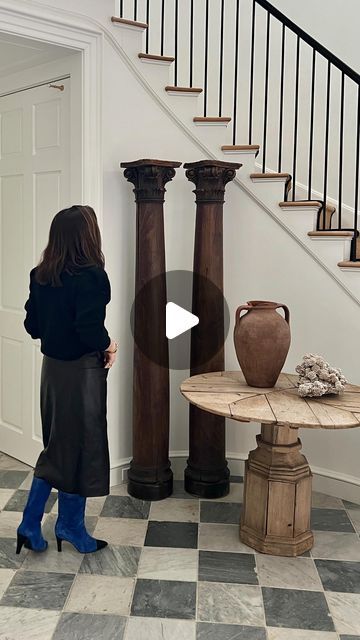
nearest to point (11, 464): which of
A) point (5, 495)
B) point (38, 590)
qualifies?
point (5, 495)

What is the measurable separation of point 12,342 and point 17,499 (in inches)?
38.6

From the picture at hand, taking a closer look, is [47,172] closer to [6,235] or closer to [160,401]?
[6,235]

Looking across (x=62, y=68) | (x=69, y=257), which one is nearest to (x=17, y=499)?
(x=69, y=257)

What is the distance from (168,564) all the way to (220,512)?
1.99 ft

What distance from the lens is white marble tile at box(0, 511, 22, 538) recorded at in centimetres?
281

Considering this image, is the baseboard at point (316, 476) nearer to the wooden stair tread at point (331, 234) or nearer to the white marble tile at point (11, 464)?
the white marble tile at point (11, 464)

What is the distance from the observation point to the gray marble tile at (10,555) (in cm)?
252

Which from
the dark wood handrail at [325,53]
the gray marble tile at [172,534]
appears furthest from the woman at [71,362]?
the dark wood handrail at [325,53]

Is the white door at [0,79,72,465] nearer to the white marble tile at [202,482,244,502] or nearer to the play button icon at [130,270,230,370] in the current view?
the play button icon at [130,270,230,370]

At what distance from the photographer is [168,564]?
256 cm

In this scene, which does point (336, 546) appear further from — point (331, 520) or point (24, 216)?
point (24, 216)

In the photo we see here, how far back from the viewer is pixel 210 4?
453 centimetres

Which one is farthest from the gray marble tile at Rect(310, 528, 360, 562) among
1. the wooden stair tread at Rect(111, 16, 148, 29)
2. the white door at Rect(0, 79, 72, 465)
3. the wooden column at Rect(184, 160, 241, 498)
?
the wooden stair tread at Rect(111, 16, 148, 29)

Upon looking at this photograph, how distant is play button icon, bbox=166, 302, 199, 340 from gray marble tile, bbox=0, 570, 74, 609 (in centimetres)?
145
